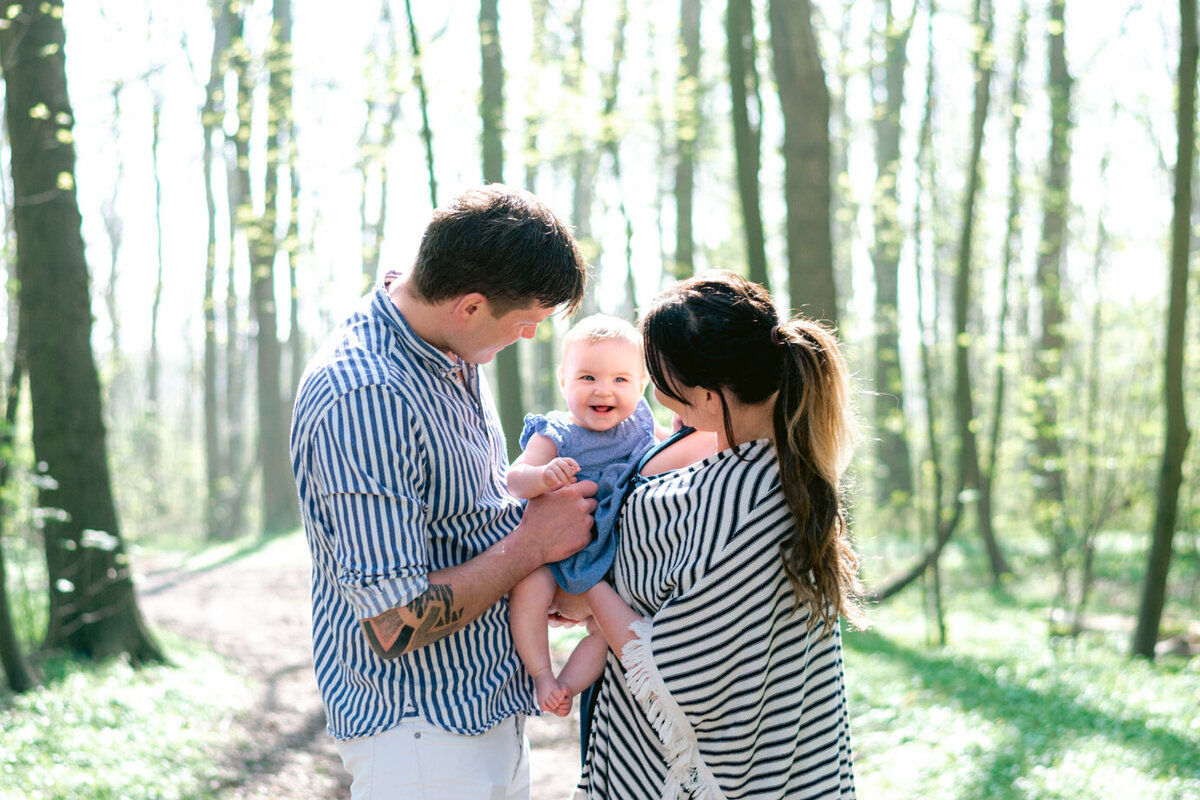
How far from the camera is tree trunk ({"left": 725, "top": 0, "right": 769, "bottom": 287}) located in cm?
653

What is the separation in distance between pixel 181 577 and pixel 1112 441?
37.1ft

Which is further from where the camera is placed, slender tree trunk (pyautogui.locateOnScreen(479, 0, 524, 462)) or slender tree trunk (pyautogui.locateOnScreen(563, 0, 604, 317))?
slender tree trunk (pyautogui.locateOnScreen(563, 0, 604, 317))

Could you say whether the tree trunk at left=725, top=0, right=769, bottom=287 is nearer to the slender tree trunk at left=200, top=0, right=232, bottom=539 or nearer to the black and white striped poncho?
the black and white striped poncho

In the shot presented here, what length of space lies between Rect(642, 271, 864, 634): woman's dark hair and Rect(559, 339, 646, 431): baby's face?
14.5 inches

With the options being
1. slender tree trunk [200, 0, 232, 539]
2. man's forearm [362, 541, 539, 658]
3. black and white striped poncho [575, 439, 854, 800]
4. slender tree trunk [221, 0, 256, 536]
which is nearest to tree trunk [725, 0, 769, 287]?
black and white striped poncho [575, 439, 854, 800]

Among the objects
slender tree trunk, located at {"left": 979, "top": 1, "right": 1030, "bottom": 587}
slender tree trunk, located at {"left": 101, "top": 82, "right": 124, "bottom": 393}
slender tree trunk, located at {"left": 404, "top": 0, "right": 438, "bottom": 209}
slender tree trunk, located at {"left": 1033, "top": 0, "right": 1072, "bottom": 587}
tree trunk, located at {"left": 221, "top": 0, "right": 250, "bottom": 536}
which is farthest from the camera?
slender tree trunk, located at {"left": 101, "top": 82, "right": 124, "bottom": 393}

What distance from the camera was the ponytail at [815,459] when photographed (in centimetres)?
196

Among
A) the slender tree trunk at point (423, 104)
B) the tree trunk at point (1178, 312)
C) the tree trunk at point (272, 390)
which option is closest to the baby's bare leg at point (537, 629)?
the slender tree trunk at point (423, 104)

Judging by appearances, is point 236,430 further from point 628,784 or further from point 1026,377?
point 628,784

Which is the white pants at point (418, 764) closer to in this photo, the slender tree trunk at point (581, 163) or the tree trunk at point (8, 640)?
the slender tree trunk at point (581, 163)

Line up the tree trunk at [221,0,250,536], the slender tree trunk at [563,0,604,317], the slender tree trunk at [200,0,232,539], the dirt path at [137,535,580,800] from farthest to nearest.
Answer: the slender tree trunk at [200,0,232,539] < the slender tree trunk at [563,0,604,317] < the tree trunk at [221,0,250,536] < the dirt path at [137,535,580,800]

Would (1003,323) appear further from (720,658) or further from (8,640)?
(720,658)

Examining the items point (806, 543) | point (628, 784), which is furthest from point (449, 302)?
point (628, 784)

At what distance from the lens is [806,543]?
6.41 ft
